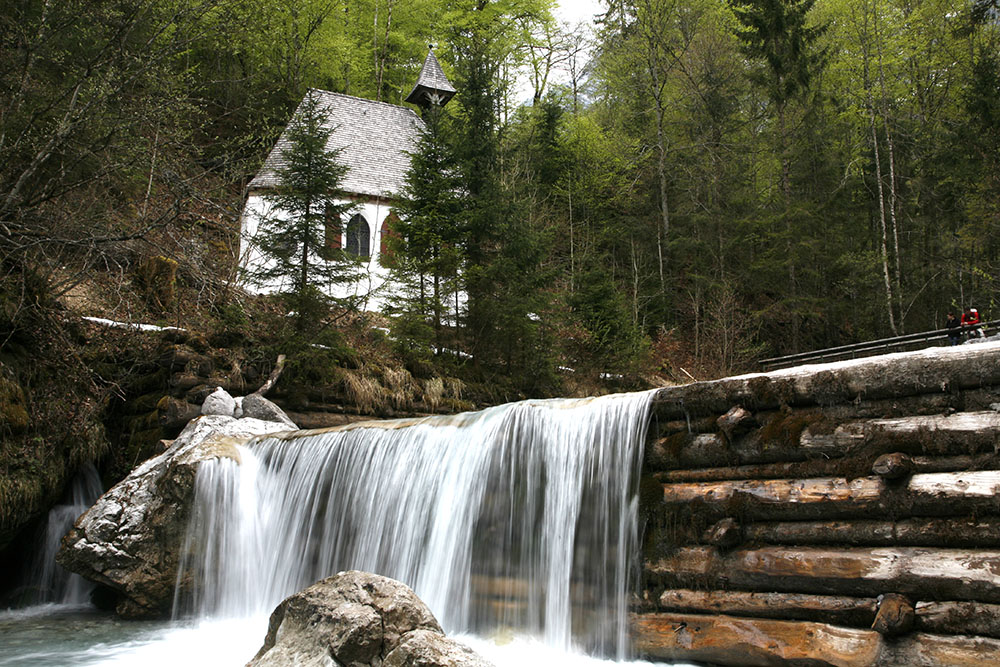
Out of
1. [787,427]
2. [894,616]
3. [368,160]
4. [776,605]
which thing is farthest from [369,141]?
[894,616]

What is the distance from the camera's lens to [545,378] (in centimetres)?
1903

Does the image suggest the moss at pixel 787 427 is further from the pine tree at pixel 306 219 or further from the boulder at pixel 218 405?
the pine tree at pixel 306 219

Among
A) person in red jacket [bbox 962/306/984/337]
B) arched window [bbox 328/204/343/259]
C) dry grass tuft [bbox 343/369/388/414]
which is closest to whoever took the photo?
person in red jacket [bbox 962/306/984/337]

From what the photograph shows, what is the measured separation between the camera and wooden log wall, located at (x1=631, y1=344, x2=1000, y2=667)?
4.96 meters

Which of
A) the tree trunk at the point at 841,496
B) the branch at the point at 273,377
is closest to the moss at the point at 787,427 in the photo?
the tree trunk at the point at 841,496

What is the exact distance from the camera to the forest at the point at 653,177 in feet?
41.2

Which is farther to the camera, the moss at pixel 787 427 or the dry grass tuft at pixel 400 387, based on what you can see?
the dry grass tuft at pixel 400 387

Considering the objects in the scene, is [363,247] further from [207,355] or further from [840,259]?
[840,259]

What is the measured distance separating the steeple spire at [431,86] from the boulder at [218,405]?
996 inches

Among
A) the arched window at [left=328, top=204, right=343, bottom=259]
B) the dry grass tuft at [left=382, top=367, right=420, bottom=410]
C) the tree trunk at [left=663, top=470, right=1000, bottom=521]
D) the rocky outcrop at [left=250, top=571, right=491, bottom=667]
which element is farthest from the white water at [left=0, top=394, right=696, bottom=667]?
the arched window at [left=328, top=204, right=343, bottom=259]

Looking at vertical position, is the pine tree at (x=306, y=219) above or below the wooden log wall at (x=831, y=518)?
above

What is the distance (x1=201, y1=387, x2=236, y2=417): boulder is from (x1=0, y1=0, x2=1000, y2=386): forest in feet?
5.91

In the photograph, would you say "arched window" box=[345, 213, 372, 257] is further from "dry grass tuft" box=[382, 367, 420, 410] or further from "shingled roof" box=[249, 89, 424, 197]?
"dry grass tuft" box=[382, 367, 420, 410]

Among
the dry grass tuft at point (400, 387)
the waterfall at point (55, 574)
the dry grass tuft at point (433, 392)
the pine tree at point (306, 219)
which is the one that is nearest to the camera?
the waterfall at point (55, 574)
